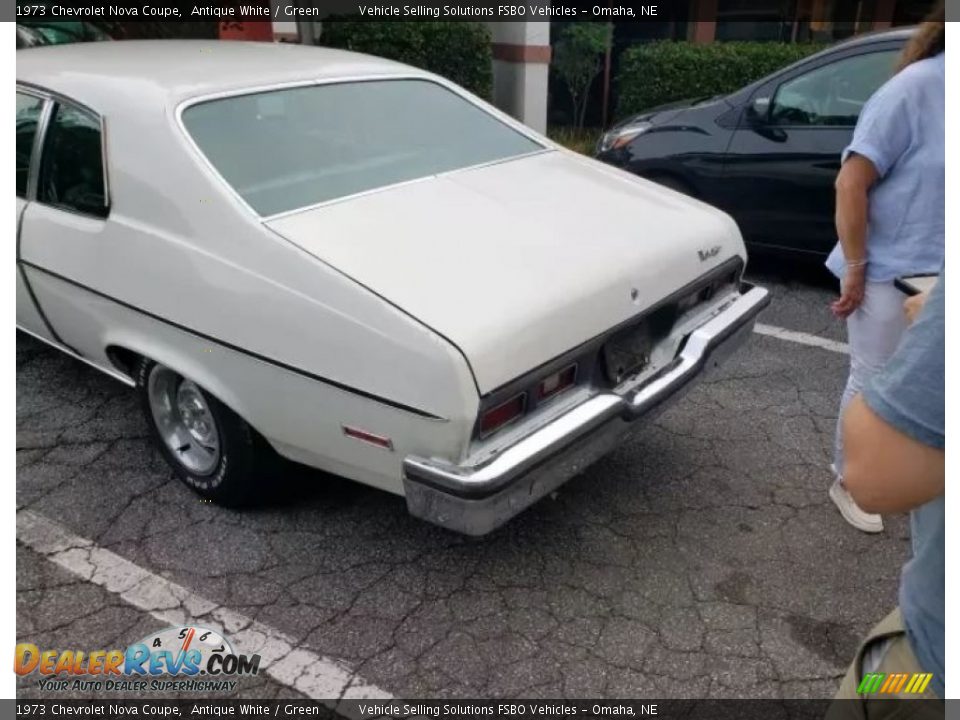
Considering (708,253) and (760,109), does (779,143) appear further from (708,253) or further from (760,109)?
(708,253)

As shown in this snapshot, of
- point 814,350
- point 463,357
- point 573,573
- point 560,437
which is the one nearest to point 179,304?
point 463,357

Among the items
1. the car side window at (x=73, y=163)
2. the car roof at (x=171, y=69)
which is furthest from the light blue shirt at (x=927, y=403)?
the car side window at (x=73, y=163)

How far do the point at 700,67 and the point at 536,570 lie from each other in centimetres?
767

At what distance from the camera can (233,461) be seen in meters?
2.81

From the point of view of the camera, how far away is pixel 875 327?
262 cm

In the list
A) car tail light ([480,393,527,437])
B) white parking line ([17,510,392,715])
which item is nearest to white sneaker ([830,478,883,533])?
car tail light ([480,393,527,437])

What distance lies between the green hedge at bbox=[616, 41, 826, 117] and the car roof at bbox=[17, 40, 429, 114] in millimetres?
6031

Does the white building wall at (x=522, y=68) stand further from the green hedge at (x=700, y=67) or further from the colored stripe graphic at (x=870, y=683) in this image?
the colored stripe graphic at (x=870, y=683)

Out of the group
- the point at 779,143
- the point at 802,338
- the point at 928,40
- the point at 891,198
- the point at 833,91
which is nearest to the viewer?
the point at 928,40

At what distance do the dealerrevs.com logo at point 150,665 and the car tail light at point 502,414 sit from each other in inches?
40.4

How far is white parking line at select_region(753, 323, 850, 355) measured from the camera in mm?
4352

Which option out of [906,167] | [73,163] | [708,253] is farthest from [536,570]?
[73,163]

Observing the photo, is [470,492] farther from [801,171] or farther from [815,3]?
[815,3]

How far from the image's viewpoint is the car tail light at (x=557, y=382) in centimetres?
239
